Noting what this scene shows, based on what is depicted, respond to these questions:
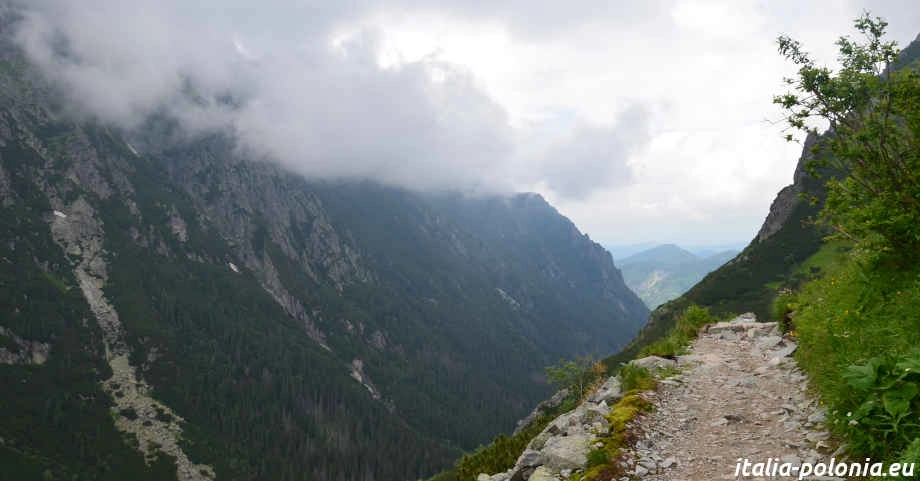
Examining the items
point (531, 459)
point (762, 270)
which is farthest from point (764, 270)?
point (531, 459)

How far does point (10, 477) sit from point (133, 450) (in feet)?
129

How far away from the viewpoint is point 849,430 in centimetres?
770

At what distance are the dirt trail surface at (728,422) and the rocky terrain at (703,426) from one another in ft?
0.06

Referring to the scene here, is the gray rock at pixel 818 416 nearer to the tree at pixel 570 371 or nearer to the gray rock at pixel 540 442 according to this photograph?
the gray rock at pixel 540 442

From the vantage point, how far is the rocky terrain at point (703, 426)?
8.83 metres

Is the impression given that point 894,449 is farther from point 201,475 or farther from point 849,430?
point 201,475

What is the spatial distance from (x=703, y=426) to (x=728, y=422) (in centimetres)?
53

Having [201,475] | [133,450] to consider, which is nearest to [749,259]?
[201,475]

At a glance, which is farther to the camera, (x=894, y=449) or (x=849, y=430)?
(x=849, y=430)

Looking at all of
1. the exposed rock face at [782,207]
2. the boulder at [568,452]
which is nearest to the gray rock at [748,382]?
the boulder at [568,452]

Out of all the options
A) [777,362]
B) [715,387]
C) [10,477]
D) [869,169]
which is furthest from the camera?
[10,477]

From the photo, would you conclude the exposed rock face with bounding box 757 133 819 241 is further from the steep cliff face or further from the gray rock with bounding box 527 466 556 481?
the gray rock with bounding box 527 466 556 481

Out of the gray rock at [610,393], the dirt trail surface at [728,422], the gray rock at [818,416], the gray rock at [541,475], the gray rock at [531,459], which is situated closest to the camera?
the dirt trail surface at [728,422]

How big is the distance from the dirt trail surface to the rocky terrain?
0.06 feet
